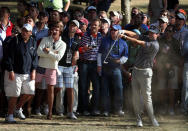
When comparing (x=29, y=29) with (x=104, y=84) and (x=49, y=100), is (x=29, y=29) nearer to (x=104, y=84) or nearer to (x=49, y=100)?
(x=49, y=100)

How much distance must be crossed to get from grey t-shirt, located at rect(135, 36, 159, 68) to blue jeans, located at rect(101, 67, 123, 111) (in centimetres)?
137

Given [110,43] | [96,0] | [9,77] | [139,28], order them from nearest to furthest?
[9,77]
[110,43]
[139,28]
[96,0]

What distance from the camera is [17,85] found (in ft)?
35.2

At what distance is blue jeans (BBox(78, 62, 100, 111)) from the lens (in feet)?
39.4

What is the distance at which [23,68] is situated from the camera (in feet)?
35.2

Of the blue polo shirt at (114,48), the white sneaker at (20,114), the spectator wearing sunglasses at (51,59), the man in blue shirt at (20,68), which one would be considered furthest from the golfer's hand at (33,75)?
the blue polo shirt at (114,48)

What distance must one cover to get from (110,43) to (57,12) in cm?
164

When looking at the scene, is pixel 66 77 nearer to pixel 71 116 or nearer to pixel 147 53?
pixel 71 116

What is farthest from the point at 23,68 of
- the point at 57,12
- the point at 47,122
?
the point at 57,12

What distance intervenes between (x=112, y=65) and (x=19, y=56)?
244 cm

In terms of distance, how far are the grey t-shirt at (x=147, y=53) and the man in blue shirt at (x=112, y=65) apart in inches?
41.9

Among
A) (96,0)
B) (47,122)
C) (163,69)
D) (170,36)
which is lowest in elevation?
(47,122)

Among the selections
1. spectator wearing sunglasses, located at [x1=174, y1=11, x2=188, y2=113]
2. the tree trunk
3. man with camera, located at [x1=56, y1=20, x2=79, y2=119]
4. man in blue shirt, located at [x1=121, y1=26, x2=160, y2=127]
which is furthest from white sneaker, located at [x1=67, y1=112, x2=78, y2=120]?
the tree trunk

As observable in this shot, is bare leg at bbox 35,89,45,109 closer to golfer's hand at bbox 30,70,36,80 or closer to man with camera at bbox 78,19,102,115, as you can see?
golfer's hand at bbox 30,70,36,80
